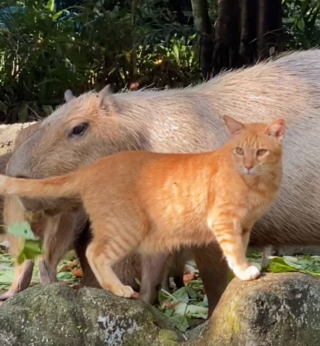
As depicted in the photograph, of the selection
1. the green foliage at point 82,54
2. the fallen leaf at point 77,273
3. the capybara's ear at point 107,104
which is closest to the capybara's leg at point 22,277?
the capybara's ear at point 107,104

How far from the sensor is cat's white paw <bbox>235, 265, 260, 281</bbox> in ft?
10.2

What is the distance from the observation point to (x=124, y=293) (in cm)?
332

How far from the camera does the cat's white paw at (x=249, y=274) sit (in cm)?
312

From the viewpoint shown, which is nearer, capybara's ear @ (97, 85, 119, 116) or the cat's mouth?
the cat's mouth

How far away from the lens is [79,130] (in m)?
4.35

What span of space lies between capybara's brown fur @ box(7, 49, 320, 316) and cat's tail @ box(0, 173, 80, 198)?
1.96 ft

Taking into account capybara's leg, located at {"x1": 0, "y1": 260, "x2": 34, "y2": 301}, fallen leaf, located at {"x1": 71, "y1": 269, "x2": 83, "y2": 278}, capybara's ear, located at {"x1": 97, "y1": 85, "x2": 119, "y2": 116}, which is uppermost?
capybara's ear, located at {"x1": 97, "y1": 85, "x2": 119, "y2": 116}

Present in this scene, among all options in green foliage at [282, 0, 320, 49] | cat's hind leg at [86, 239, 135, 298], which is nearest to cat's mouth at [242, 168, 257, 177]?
cat's hind leg at [86, 239, 135, 298]

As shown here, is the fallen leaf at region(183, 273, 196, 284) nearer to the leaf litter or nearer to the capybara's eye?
the leaf litter

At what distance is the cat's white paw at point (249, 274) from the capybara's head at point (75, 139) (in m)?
1.37

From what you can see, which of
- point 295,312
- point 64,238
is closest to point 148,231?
point 295,312

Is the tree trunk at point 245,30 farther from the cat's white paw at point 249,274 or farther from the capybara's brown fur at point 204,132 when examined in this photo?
the cat's white paw at point 249,274

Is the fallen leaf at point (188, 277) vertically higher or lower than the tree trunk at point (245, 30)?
lower

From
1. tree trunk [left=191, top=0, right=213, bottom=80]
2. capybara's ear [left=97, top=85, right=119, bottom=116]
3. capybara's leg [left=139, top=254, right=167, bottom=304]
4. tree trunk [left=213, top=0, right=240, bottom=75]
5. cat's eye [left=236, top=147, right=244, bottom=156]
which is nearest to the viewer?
cat's eye [left=236, top=147, right=244, bottom=156]
